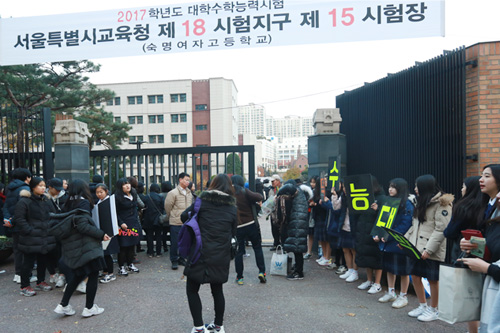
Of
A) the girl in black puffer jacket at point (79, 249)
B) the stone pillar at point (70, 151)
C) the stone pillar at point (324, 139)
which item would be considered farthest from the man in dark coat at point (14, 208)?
the stone pillar at point (324, 139)

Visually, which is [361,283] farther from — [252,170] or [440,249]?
[252,170]

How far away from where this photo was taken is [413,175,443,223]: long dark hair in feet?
14.4

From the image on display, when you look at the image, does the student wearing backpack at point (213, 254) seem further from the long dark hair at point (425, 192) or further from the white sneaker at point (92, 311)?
the long dark hair at point (425, 192)

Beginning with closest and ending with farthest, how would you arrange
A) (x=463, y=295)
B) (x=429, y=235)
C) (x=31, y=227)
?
(x=463, y=295), (x=429, y=235), (x=31, y=227)

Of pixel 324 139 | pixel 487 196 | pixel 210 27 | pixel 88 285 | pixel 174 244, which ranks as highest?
pixel 210 27

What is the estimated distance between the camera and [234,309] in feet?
16.0

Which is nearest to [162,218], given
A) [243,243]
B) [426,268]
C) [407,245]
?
[243,243]

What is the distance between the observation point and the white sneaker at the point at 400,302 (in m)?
4.82

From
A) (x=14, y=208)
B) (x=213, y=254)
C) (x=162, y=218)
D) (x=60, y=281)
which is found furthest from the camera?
(x=162, y=218)

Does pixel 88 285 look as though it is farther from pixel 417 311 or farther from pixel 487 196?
pixel 487 196

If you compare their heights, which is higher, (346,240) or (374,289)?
(346,240)

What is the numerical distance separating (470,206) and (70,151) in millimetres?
8317

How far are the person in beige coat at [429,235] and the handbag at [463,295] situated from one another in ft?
4.29

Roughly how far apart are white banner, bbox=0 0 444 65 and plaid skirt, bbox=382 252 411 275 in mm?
3844
